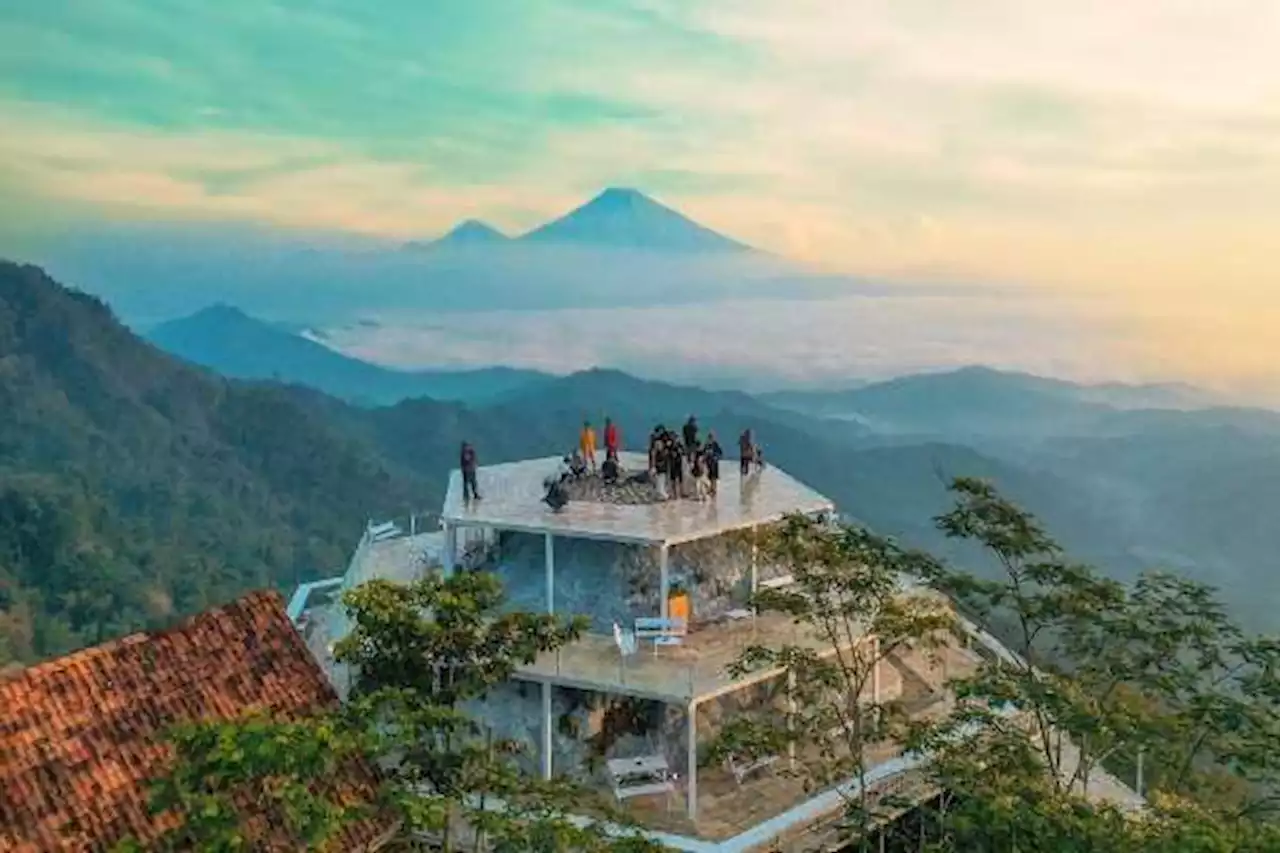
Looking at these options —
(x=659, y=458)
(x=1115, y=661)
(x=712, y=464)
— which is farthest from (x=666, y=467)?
(x=1115, y=661)

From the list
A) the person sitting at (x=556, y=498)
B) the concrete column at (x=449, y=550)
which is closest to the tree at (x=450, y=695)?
the person sitting at (x=556, y=498)

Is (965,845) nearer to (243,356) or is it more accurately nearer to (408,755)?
(408,755)

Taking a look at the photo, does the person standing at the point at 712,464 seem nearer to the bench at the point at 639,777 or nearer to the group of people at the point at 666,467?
the group of people at the point at 666,467

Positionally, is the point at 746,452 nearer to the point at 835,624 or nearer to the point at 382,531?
the point at 835,624

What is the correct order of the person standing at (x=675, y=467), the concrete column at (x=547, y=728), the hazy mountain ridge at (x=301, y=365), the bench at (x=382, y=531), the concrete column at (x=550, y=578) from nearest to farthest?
1. the concrete column at (x=547, y=728)
2. the concrete column at (x=550, y=578)
3. the person standing at (x=675, y=467)
4. the bench at (x=382, y=531)
5. the hazy mountain ridge at (x=301, y=365)

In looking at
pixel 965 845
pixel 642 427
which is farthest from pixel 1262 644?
pixel 642 427

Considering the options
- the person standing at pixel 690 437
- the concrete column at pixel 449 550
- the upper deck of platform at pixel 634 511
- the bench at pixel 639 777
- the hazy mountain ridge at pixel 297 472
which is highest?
the person standing at pixel 690 437
